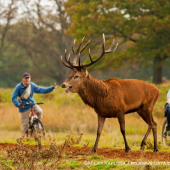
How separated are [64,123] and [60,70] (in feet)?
86.3

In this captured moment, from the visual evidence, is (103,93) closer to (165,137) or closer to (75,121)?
(165,137)

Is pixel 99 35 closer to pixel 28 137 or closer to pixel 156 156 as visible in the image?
pixel 28 137

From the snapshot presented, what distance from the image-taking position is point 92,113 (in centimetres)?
1761

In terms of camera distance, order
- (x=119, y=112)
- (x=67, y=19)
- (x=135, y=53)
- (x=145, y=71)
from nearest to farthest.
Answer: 1. (x=119, y=112)
2. (x=135, y=53)
3. (x=67, y=19)
4. (x=145, y=71)

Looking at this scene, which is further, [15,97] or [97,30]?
[97,30]

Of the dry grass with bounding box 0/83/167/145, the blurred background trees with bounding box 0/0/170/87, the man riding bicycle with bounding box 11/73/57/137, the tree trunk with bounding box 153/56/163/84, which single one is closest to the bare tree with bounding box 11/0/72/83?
the blurred background trees with bounding box 0/0/170/87

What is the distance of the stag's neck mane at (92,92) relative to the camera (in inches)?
335

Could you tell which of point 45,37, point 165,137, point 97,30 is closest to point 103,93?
point 165,137

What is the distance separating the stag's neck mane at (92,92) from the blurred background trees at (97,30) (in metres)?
18.1

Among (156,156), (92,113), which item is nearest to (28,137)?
(156,156)

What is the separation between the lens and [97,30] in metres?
29.0

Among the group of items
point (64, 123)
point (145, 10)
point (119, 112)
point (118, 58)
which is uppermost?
point (145, 10)

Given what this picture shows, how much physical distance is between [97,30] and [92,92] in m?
20.8

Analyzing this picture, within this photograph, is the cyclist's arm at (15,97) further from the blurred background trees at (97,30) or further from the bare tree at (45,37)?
the bare tree at (45,37)
